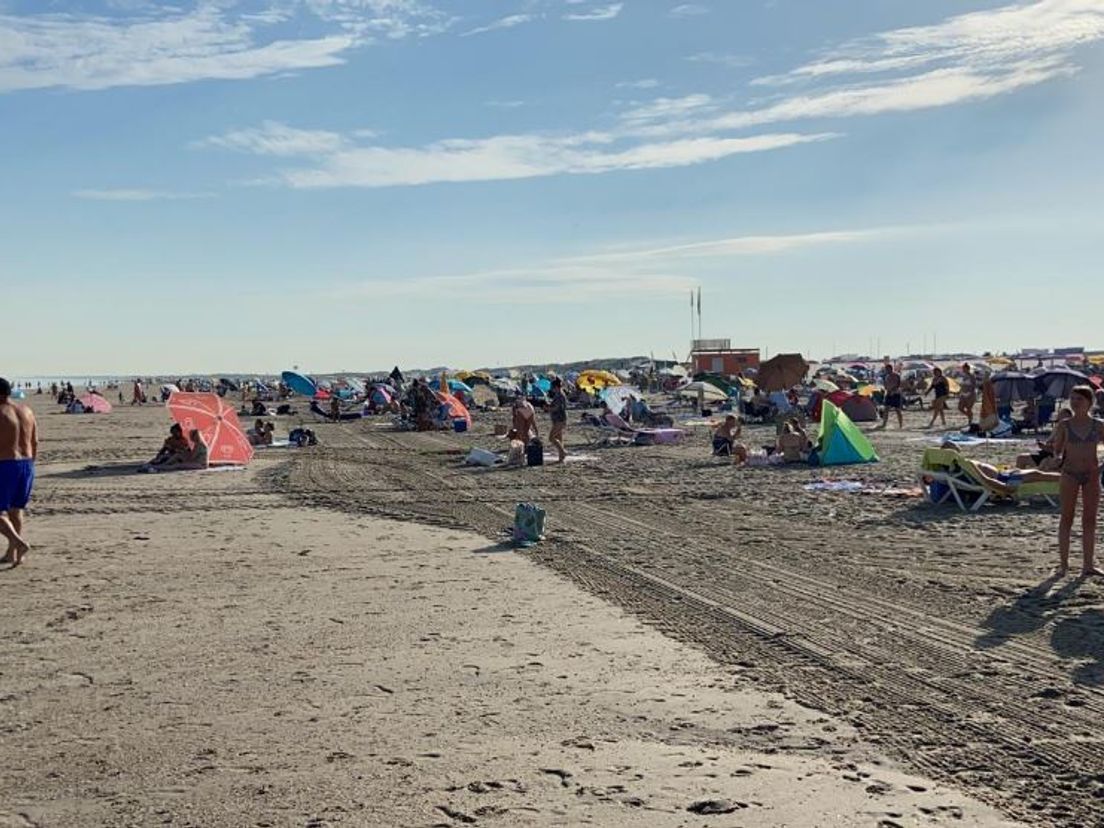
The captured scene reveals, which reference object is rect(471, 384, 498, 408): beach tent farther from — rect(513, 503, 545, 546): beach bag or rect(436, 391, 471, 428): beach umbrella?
rect(513, 503, 545, 546): beach bag

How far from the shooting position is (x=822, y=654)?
6.51 meters

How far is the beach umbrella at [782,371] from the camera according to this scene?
33312 mm

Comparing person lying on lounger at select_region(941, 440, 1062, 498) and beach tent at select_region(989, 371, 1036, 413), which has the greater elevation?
beach tent at select_region(989, 371, 1036, 413)

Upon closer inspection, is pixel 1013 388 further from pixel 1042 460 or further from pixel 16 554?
pixel 16 554

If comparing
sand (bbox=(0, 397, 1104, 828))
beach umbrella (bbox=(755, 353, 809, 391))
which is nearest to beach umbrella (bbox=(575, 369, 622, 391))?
beach umbrella (bbox=(755, 353, 809, 391))

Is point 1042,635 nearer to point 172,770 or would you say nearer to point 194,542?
point 172,770

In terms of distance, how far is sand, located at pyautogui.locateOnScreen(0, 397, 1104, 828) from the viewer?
4398 mm

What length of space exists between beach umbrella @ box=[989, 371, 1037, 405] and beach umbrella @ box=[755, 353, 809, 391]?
8376 mm

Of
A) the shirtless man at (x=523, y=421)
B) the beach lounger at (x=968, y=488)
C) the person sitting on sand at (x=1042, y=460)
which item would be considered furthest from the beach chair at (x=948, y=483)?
the shirtless man at (x=523, y=421)

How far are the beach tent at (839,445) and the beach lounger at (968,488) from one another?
5452mm

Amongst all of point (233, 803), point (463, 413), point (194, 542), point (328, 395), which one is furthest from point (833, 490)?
point (328, 395)

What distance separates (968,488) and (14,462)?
10.7 meters

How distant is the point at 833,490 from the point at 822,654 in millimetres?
9238

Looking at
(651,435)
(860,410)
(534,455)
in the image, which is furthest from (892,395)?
(534,455)
